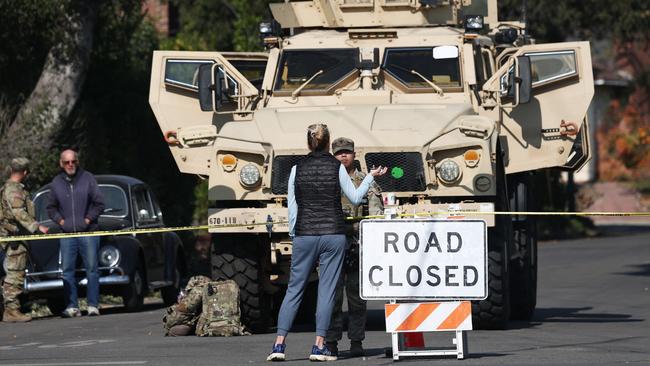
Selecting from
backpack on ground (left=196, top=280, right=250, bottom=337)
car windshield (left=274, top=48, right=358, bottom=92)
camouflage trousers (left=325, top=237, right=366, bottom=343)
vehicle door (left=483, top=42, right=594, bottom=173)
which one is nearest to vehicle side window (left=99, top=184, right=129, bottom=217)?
car windshield (left=274, top=48, right=358, bottom=92)

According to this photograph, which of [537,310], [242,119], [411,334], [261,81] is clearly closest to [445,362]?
[411,334]

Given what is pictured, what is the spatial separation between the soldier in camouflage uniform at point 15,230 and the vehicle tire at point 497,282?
17.4 feet

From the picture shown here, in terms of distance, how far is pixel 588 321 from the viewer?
16.1 metres

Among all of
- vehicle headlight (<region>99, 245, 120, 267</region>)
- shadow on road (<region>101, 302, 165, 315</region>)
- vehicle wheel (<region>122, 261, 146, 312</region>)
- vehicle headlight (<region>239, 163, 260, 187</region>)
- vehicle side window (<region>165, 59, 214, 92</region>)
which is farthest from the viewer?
shadow on road (<region>101, 302, 165, 315</region>)

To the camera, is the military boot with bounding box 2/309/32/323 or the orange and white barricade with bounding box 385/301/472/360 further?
the military boot with bounding box 2/309/32/323

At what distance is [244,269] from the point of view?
1452 centimetres

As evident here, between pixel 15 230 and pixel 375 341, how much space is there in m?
5.27

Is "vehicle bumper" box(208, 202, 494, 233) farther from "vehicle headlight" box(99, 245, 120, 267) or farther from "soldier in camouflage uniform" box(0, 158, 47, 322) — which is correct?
"vehicle headlight" box(99, 245, 120, 267)

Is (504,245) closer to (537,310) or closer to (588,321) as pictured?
(588,321)

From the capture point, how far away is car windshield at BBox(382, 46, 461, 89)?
51.0 feet

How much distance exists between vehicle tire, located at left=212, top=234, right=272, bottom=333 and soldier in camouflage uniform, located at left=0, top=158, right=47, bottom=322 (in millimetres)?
3261

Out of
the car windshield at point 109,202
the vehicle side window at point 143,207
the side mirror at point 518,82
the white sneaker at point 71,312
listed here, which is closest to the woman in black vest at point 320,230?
the side mirror at point 518,82

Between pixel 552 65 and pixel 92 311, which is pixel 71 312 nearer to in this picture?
pixel 92 311

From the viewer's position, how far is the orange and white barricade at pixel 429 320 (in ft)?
38.0
